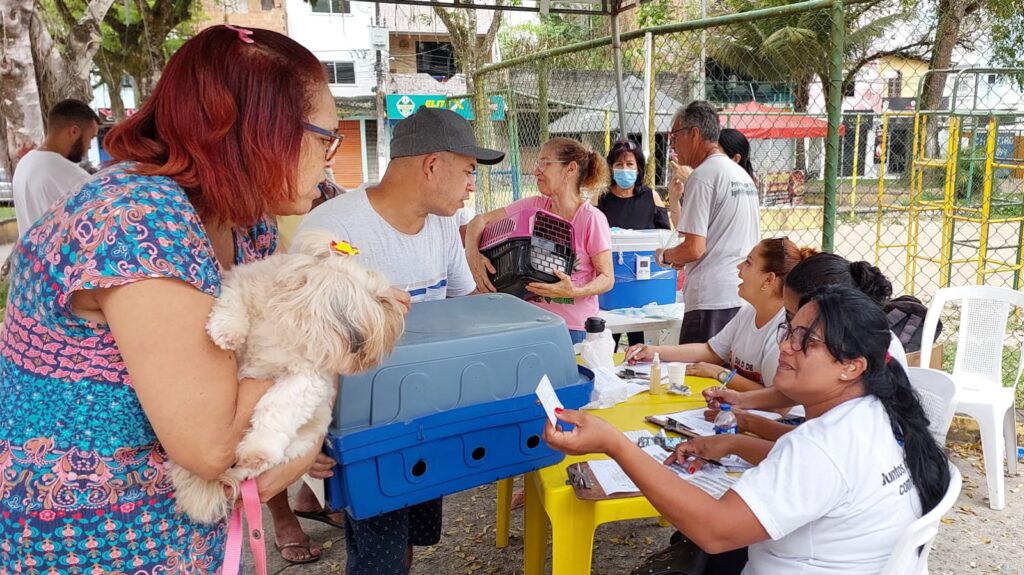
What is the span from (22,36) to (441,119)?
5.48 metres

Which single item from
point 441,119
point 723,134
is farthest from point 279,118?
point 723,134

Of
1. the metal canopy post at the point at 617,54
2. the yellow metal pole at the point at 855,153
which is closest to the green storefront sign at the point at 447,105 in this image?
the metal canopy post at the point at 617,54

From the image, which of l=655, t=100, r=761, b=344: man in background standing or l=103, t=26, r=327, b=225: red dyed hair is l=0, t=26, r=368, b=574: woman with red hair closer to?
l=103, t=26, r=327, b=225: red dyed hair

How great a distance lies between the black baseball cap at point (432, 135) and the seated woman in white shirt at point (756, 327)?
1174mm

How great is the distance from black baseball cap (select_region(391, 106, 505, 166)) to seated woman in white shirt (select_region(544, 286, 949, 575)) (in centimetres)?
109

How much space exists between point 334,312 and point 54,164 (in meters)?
4.74

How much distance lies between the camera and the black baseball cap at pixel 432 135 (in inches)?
90.6

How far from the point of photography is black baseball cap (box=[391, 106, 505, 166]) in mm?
2301

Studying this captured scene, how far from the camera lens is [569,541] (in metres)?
1.96

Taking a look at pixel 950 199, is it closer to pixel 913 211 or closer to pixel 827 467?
pixel 913 211

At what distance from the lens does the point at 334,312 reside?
121cm

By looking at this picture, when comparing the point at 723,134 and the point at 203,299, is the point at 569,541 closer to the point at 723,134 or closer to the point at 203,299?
the point at 203,299

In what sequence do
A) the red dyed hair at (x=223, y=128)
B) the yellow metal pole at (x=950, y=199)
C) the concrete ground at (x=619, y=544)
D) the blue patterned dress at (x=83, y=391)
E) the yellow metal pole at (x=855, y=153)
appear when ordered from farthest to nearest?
the yellow metal pole at (x=855, y=153) → the yellow metal pole at (x=950, y=199) → the concrete ground at (x=619, y=544) → the red dyed hair at (x=223, y=128) → the blue patterned dress at (x=83, y=391)

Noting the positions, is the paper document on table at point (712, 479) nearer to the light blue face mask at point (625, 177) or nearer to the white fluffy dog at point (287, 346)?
the white fluffy dog at point (287, 346)
